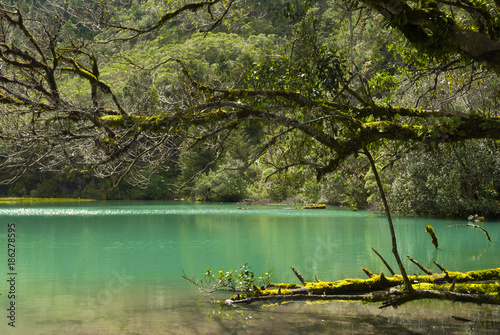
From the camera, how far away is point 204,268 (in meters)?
11.3

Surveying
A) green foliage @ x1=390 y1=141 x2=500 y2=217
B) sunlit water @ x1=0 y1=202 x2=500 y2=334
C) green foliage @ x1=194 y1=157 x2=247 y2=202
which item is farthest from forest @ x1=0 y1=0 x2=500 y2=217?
green foliage @ x1=194 y1=157 x2=247 y2=202

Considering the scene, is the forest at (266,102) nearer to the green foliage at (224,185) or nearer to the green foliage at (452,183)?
the green foliage at (452,183)

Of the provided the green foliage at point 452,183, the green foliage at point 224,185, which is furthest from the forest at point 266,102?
the green foliage at point 224,185

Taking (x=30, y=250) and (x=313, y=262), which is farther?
(x=30, y=250)

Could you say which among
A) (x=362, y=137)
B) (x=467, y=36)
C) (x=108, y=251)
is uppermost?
(x=467, y=36)

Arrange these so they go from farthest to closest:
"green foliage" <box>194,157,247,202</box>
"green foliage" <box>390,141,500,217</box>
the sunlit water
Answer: "green foliage" <box>194,157,247,202</box> < "green foliage" <box>390,141,500,217</box> < the sunlit water

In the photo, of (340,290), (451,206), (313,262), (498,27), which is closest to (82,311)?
(340,290)

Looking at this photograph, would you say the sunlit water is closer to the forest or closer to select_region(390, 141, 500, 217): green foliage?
select_region(390, 141, 500, 217): green foliage

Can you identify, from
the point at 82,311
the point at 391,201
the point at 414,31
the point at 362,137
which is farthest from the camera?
the point at 391,201

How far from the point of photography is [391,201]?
25156 mm

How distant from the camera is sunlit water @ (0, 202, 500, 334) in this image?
648 centimetres

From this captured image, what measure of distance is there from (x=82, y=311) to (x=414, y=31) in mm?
6411

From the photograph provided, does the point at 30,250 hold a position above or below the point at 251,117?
below

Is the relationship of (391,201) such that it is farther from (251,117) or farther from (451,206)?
(251,117)
